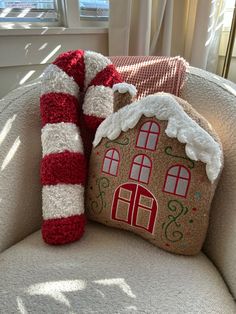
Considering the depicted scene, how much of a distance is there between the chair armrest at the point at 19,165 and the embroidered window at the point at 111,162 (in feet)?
0.67

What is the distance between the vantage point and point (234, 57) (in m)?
1.40

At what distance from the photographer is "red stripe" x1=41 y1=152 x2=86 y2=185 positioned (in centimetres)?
78

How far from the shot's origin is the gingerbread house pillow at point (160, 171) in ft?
2.29

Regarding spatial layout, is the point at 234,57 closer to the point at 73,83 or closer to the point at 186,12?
the point at 186,12

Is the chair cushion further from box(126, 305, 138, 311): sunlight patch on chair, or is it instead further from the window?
the window

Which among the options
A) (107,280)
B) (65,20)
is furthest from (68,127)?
(65,20)

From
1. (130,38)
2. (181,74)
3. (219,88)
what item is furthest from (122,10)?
(219,88)

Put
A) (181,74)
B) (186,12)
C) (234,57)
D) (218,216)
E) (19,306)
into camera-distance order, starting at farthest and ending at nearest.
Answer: (234,57)
(186,12)
(181,74)
(218,216)
(19,306)

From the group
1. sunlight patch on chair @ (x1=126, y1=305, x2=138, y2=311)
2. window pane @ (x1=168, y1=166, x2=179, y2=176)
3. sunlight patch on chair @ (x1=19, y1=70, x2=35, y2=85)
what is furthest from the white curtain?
sunlight patch on chair @ (x1=126, y1=305, x2=138, y2=311)

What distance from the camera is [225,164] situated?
2.47 ft

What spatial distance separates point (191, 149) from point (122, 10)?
71 cm

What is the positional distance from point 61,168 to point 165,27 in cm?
76

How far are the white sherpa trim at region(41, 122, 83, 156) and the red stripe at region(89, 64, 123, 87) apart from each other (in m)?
0.14

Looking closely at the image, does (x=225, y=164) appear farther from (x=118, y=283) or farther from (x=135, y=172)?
(x=118, y=283)
